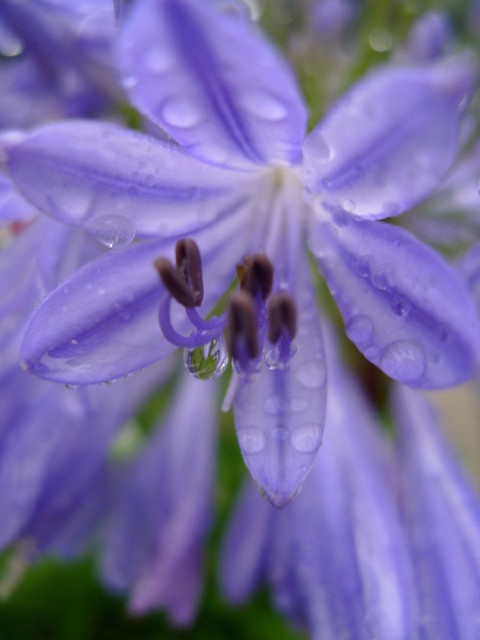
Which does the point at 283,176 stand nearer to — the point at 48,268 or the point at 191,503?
the point at 48,268

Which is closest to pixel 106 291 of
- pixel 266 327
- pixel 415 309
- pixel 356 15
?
pixel 266 327

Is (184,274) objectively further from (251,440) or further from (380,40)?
(380,40)

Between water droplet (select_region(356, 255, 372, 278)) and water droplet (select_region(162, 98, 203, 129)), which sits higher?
water droplet (select_region(162, 98, 203, 129))

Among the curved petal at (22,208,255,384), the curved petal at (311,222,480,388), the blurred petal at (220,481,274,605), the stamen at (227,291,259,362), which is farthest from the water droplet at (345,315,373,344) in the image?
the blurred petal at (220,481,274,605)

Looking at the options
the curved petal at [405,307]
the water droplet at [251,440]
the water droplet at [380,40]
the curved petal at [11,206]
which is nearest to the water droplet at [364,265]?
the curved petal at [405,307]

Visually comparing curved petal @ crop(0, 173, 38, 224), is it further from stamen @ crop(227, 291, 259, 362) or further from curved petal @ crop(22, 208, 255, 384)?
stamen @ crop(227, 291, 259, 362)
